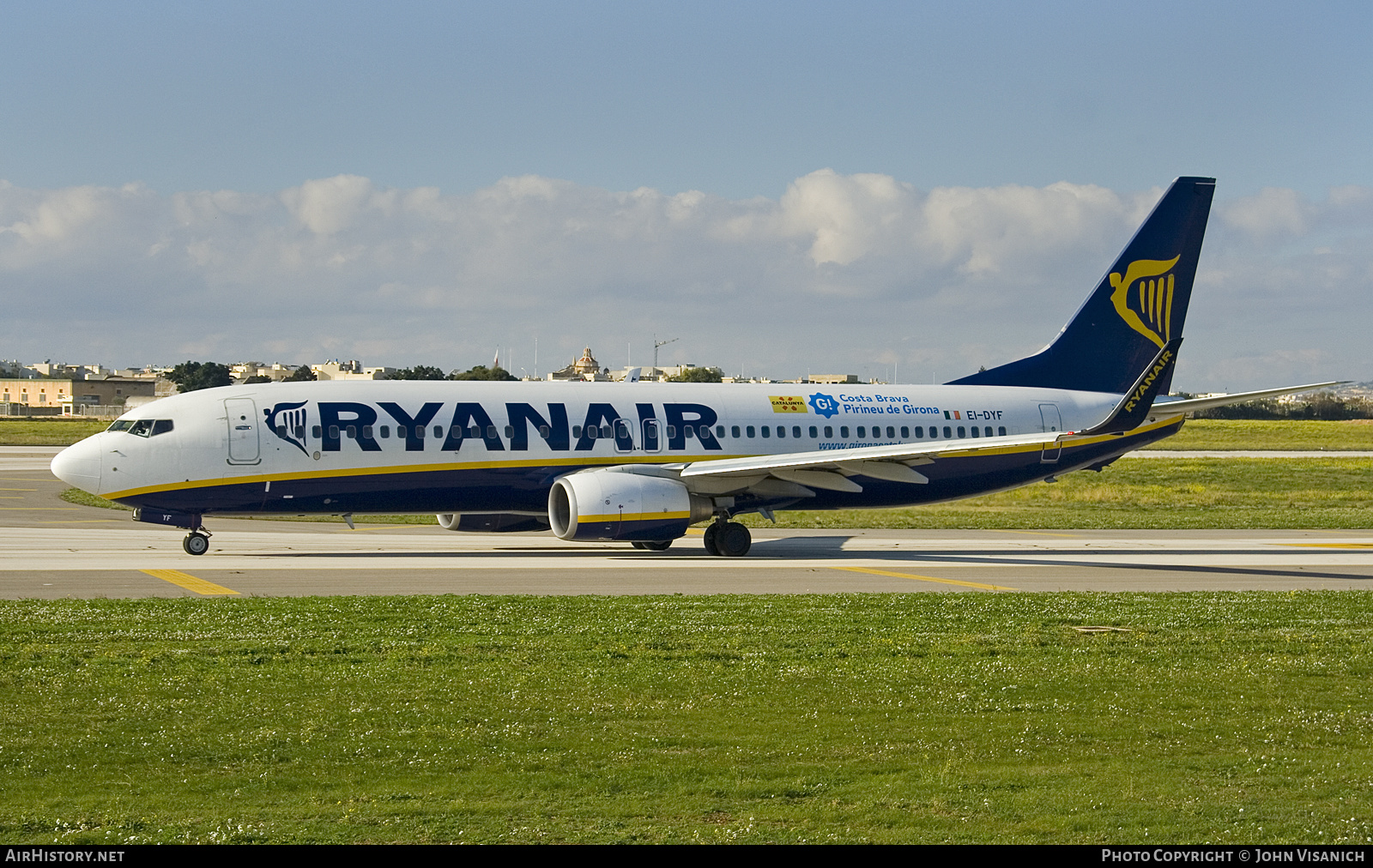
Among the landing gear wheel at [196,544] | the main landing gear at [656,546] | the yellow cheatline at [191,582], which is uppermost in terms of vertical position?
the landing gear wheel at [196,544]

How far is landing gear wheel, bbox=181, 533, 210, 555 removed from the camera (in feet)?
98.8

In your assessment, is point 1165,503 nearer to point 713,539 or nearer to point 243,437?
point 713,539

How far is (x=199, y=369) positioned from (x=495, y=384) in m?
118

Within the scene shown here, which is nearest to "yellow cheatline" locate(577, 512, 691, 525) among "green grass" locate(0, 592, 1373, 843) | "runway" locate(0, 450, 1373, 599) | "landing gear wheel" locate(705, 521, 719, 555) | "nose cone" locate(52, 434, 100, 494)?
"runway" locate(0, 450, 1373, 599)

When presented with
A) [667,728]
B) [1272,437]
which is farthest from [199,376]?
[667,728]

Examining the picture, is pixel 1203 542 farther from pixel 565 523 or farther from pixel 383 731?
pixel 383 731

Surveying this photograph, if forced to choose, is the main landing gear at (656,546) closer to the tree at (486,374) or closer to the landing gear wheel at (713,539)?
the landing gear wheel at (713,539)

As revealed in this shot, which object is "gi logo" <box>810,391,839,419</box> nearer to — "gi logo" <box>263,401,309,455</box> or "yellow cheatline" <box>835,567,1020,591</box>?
"yellow cheatline" <box>835,567,1020,591</box>

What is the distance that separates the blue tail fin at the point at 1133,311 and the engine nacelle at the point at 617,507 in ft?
39.3

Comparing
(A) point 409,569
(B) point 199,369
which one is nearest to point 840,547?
(A) point 409,569

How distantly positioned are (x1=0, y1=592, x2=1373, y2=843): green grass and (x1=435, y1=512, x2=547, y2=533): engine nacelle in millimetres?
14193

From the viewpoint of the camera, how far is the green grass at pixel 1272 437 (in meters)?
102

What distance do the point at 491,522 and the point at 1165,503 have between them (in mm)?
30793

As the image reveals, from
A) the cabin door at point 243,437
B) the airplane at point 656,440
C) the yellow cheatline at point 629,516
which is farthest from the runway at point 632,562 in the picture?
the cabin door at point 243,437
